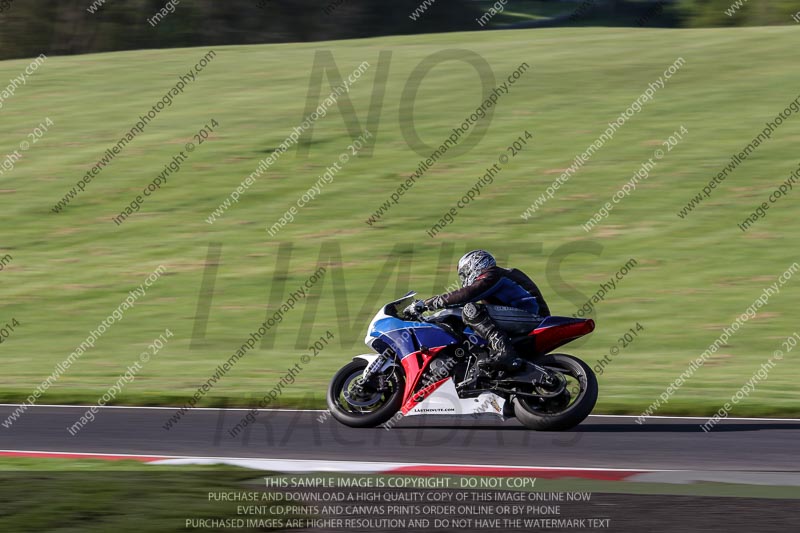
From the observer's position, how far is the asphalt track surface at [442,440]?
920 cm

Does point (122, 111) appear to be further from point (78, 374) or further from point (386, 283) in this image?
point (78, 374)

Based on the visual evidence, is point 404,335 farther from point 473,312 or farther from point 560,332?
point 560,332

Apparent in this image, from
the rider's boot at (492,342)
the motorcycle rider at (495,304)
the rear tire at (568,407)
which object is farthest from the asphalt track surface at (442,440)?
the motorcycle rider at (495,304)

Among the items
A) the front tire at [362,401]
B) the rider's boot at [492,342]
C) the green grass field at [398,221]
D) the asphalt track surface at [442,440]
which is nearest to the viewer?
the asphalt track surface at [442,440]

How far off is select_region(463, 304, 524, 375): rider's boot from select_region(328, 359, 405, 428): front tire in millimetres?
868

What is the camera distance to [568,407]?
10.2 metres

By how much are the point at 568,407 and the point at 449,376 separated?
119 centimetres

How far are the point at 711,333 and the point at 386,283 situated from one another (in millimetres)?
6003

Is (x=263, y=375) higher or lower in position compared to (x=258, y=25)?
higher

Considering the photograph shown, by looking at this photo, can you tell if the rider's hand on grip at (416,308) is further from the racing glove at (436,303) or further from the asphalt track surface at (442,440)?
the asphalt track surface at (442,440)

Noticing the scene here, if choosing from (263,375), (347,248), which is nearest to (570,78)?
(347,248)

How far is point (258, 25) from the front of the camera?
46219 millimetres

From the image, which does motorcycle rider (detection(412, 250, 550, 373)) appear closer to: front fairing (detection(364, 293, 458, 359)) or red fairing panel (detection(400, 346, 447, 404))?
front fairing (detection(364, 293, 458, 359))

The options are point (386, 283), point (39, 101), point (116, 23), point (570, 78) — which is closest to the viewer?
point (386, 283)
